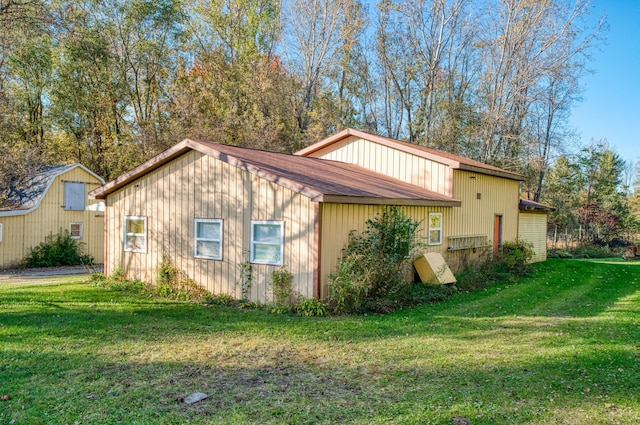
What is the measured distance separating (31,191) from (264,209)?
14.0m

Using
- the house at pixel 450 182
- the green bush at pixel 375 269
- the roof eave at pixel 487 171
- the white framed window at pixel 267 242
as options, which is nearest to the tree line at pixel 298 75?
the roof eave at pixel 487 171

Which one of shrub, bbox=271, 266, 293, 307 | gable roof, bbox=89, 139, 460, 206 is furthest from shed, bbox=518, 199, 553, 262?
shrub, bbox=271, 266, 293, 307

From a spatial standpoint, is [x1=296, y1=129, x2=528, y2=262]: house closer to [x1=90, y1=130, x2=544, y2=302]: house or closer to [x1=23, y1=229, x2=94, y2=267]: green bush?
[x1=90, y1=130, x2=544, y2=302]: house

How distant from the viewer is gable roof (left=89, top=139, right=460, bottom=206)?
9461 millimetres

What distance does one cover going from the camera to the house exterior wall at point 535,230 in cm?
1923

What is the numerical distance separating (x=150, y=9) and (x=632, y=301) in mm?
25906

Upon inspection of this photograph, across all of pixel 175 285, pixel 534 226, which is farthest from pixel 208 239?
pixel 534 226

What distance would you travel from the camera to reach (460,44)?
27812 millimetres

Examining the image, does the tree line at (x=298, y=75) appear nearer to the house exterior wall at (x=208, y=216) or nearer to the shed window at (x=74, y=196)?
the shed window at (x=74, y=196)

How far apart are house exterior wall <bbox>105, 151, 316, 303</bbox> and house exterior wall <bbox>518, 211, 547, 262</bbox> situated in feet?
41.6

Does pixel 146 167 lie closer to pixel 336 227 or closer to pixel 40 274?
pixel 336 227

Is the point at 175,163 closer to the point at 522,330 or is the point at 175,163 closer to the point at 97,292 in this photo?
the point at 97,292

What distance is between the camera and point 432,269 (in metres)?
11.9

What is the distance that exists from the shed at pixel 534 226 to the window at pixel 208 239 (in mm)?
13071
